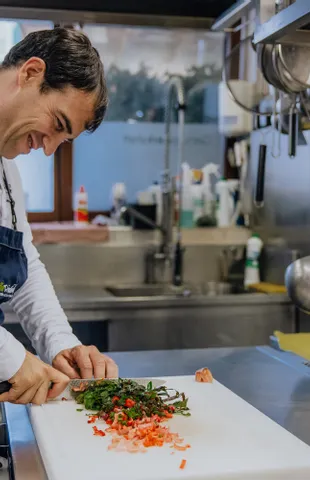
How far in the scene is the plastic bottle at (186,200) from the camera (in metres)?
3.18

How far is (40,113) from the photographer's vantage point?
49.1 inches

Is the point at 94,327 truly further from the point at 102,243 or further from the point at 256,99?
the point at 256,99

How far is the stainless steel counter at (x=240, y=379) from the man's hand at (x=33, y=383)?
48 mm

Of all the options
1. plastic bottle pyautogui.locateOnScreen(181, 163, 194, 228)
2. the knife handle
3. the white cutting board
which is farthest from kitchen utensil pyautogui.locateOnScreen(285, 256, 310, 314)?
plastic bottle pyautogui.locateOnScreen(181, 163, 194, 228)

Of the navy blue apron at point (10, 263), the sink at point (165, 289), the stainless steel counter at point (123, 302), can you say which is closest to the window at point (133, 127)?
the sink at point (165, 289)

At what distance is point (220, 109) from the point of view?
127 inches

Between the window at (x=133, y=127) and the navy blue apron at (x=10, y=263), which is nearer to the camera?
the navy blue apron at (x=10, y=263)

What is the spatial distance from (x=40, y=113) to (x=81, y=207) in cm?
191

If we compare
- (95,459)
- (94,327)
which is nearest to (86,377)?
(95,459)

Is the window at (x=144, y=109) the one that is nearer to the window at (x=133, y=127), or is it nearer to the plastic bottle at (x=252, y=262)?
the window at (x=133, y=127)

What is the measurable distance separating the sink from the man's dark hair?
69.7 inches

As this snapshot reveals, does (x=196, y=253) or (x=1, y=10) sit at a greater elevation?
(x=1, y=10)

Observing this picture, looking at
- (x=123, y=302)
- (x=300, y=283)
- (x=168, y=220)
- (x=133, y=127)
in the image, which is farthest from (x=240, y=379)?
(x=133, y=127)

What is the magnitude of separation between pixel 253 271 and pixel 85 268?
774mm
